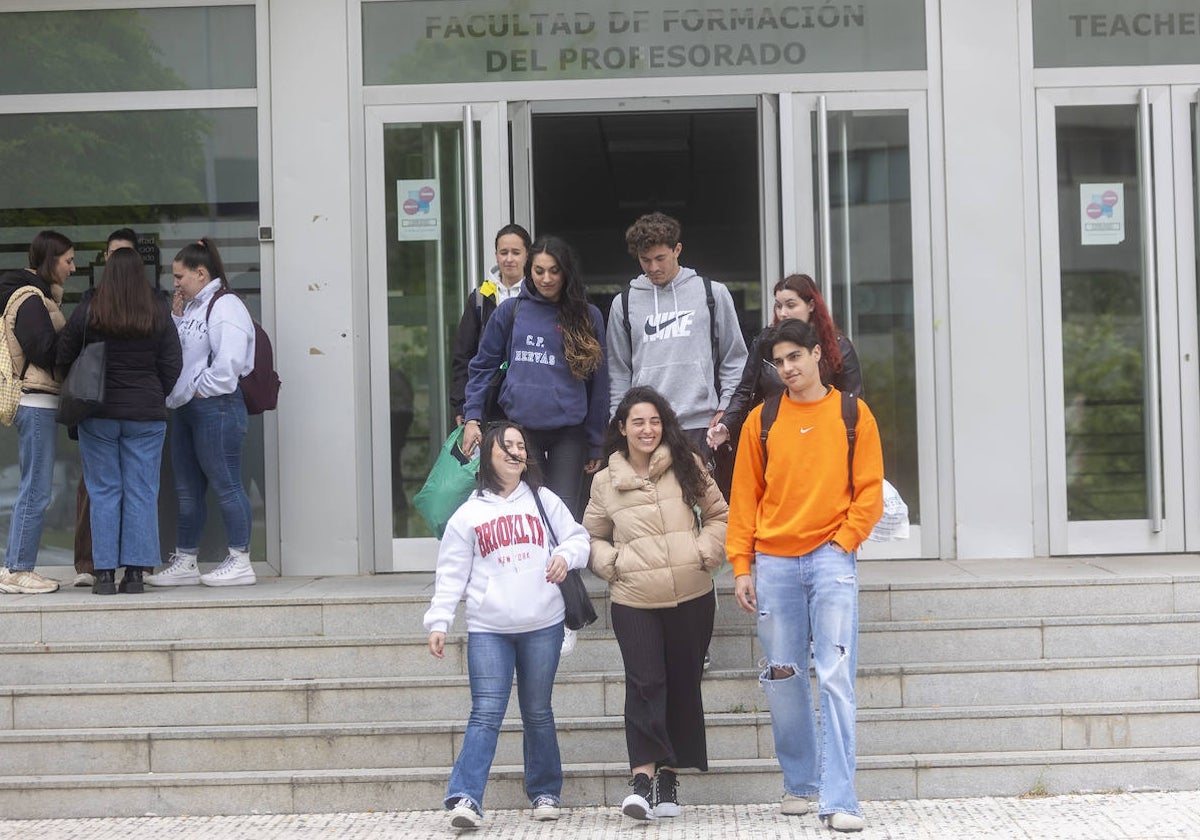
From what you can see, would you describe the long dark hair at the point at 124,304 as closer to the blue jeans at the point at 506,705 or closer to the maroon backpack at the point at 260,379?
the maroon backpack at the point at 260,379

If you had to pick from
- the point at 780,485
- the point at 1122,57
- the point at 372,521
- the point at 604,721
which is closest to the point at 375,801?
the point at 604,721

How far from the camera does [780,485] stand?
5.82 m

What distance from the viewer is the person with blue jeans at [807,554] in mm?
5680

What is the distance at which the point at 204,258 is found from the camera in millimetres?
8336

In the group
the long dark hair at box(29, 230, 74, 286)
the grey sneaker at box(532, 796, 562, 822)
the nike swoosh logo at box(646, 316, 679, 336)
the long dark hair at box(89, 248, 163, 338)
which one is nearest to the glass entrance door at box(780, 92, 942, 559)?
the nike swoosh logo at box(646, 316, 679, 336)

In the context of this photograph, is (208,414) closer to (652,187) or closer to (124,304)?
(124,304)

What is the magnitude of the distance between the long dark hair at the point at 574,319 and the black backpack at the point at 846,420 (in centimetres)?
112

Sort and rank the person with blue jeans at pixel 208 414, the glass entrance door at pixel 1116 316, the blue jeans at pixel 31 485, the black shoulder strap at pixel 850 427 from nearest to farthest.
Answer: the black shoulder strap at pixel 850 427
the blue jeans at pixel 31 485
the person with blue jeans at pixel 208 414
the glass entrance door at pixel 1116 316

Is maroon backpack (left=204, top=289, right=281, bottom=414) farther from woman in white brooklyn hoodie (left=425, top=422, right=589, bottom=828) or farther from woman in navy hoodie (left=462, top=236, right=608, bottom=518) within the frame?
woman in white brooklyn hoodie (left=425, top=422, right=589, bottom=828)

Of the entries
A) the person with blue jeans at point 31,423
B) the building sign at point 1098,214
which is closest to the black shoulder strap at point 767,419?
the building sign at point 1098,214

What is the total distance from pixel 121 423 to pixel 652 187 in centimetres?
911

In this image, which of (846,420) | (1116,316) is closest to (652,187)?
(1116,316)

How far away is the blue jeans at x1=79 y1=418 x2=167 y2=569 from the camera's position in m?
7.78

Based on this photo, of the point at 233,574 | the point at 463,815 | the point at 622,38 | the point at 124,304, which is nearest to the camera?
the point at 463,815
